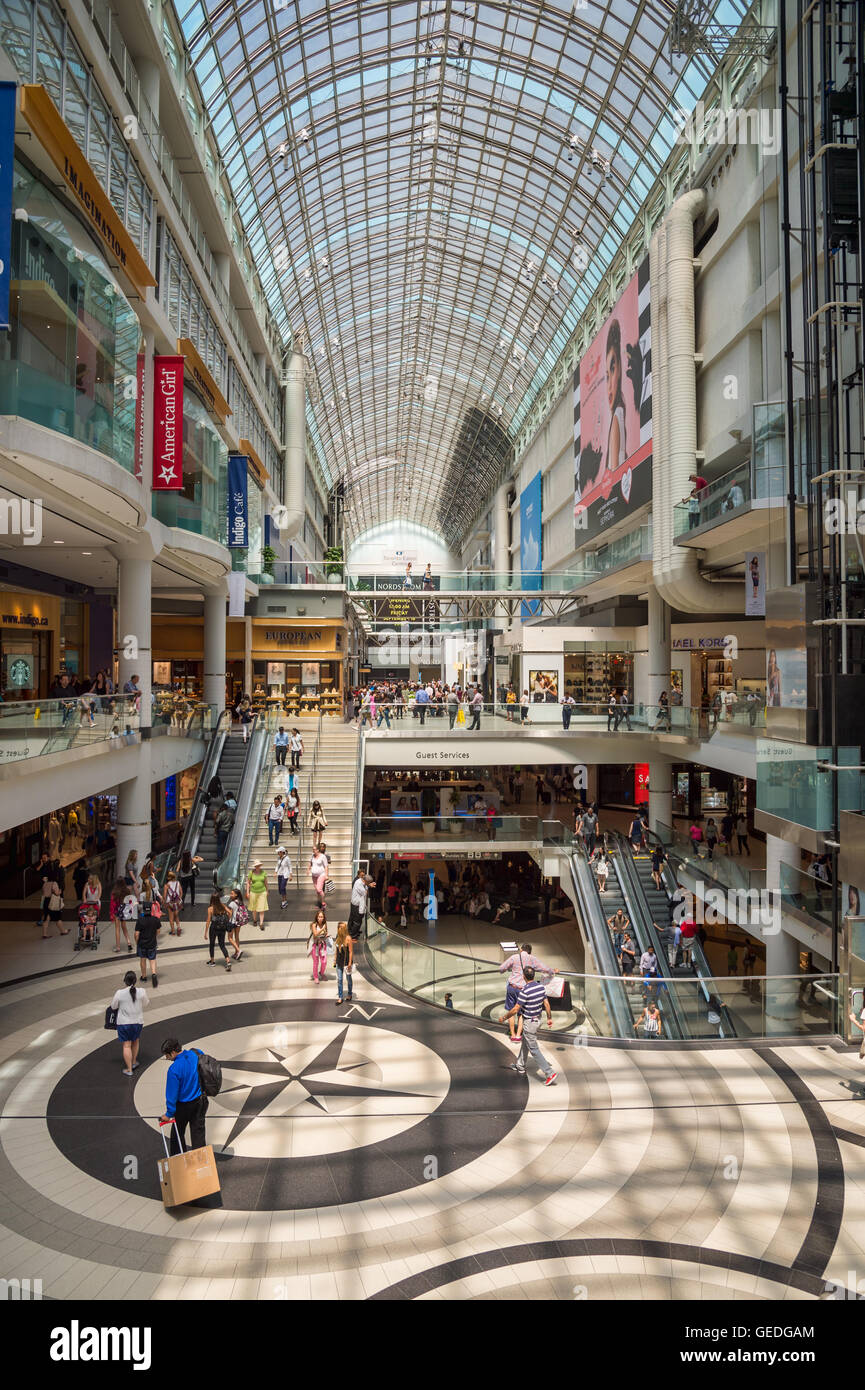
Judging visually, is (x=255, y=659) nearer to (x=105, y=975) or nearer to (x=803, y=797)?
(x=105, y=975)

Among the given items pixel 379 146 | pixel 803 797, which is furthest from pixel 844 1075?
pixel 379 146

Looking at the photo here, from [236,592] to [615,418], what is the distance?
576 inches

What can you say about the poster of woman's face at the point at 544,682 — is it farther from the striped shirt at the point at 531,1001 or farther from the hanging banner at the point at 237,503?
the striped shirt at the point at 531,1001

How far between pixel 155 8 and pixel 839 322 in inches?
682

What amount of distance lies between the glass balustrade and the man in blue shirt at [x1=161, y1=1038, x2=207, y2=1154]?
4534 mm

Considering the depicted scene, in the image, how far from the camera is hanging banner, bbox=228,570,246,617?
96.8 feet

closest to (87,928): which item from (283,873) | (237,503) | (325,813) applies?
(283,873)

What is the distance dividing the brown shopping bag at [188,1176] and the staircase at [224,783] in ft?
42.5

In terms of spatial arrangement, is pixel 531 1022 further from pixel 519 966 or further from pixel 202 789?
pixel 202 789

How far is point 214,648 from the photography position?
30.4m

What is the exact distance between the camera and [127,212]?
17875 mm

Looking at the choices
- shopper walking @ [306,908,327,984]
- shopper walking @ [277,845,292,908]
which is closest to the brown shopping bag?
shopper walking @ [306,908,327,984]

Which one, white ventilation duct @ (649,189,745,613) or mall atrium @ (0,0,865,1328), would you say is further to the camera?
white ventilation duct @ (649,189,745,613)

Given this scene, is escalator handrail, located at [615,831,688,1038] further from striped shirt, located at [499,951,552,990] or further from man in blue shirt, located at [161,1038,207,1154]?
man in blue shirt, located at [161,1038,207,1154]
